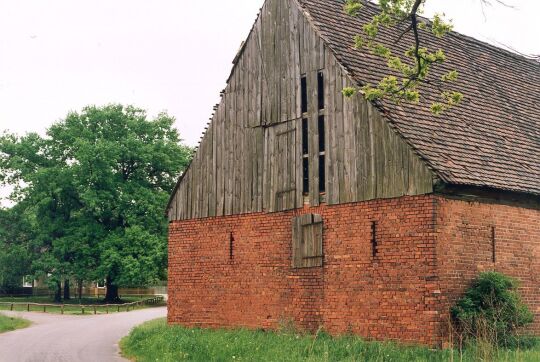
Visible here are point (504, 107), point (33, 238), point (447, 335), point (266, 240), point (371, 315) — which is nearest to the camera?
point (447, 335)

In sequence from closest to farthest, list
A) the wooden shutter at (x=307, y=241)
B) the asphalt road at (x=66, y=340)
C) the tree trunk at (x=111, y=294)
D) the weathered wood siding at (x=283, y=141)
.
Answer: the weathered wood siding at (x=283, y=141), the wooden shutter at (x=307, y=241), the asphalt road at (x=66, y=340), the tree trunk at (x=111, y=294)

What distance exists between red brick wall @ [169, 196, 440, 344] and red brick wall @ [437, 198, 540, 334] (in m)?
0.42

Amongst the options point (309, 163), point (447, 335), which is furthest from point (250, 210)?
point (447, 335)

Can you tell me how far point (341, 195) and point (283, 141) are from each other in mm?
2602

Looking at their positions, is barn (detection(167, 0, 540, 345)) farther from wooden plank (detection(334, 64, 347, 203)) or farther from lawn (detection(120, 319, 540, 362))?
lawn (detection(120, 319, 540, 362))

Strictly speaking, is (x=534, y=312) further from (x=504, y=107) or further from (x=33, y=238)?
(x=33, y=238)

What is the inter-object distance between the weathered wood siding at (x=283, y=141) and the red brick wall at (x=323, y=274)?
385 mm

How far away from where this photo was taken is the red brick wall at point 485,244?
14.7 m

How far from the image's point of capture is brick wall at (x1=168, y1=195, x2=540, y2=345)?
48.1 feet

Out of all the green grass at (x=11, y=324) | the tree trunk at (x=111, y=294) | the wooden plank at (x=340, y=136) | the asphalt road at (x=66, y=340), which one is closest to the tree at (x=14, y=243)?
the tree trunk at (x=111, y=294)

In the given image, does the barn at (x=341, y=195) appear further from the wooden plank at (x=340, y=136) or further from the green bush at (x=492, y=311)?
the green bush at (x=492, y=311)

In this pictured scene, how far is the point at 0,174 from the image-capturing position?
50719 mm

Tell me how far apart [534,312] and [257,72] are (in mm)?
9188

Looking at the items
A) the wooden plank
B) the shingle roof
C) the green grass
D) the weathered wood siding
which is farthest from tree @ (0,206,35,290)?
the wooden plank
